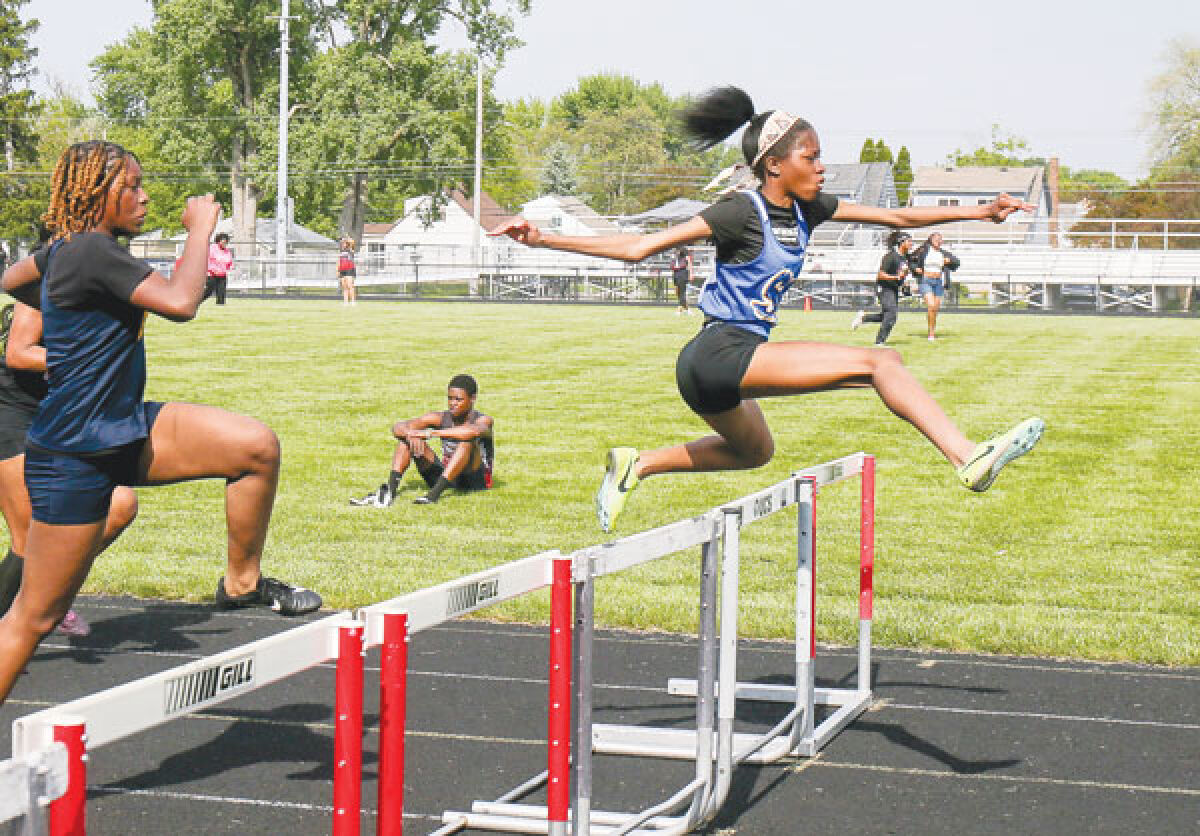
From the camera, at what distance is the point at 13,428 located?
23.4ft

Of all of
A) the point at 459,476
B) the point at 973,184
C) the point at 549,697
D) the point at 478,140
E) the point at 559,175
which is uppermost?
the point at 559,175

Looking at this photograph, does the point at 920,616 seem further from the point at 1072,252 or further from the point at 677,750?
the point at 1072,252

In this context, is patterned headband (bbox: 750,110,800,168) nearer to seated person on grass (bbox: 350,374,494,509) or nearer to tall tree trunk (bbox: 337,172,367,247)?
seated person on grass (bbox: 350,374,494,509)

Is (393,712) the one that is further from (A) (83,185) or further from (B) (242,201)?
(B) (242,201)

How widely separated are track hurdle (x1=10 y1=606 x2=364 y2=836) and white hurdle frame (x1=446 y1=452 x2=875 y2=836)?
1287 mm

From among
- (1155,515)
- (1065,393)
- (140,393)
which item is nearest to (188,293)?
(140,393)

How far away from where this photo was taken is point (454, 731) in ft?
22.4

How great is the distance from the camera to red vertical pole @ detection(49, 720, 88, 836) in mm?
2346

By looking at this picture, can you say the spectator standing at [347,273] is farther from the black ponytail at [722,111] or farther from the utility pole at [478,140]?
the black ponytail at [722,111]

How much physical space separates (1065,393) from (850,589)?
38.8ft

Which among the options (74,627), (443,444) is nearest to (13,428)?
(74,627)

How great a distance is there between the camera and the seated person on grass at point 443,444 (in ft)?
43.2

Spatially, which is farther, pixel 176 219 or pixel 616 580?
pixel 176 219

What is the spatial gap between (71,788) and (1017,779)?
4.71 meters
